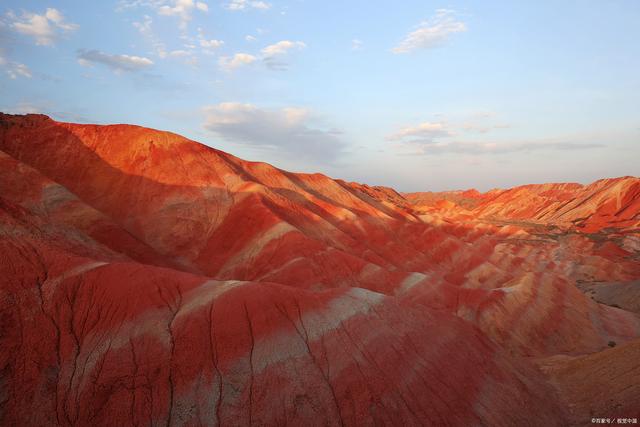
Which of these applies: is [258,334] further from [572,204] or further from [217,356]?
[572,204]

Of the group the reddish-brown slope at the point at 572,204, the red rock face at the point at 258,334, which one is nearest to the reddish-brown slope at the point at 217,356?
the red rock face at the point at 258,334

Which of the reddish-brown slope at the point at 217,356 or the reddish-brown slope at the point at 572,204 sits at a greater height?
the reddish-brown slope at the point at 572,204

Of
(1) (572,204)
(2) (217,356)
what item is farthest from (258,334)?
(1) (572,204)

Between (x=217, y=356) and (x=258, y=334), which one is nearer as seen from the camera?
(x=217, y=356)

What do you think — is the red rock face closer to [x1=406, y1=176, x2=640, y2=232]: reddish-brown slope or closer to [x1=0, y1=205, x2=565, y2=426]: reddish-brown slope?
[x1=0, y1=205, x2=565, y2=426]: reddish-brown slope

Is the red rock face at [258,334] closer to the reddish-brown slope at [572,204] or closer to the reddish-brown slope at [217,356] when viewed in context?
the reddish-brown slope at [217,356]

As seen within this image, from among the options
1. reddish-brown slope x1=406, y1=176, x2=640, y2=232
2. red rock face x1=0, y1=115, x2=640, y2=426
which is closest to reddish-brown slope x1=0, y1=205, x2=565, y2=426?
red rock face x1=0, y1=115, x2=640, y2=426

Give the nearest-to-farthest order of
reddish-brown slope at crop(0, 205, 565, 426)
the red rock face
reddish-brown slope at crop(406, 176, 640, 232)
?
reddish-brown slope at crop(0, 205, 565, 426)
the red rock face
reddish-brown slope at crop(406, 176, 640, 232)

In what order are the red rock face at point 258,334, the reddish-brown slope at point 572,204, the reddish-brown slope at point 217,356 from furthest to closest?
1. the reddish-brown slope at point 572,204
2. the red rock face at point 258,334
3. the reddish-brown slope at point 217,356

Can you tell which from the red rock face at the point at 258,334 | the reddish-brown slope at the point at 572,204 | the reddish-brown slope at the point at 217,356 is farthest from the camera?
the reddish-brown slope at the point at 572,204

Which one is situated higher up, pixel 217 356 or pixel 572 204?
pixel 572 204

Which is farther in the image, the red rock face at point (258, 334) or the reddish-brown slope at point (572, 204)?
the reddish-brown slope at point (572, 204)

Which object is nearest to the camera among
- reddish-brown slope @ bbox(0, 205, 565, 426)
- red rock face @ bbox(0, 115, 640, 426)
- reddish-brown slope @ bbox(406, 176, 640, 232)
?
reddish-brown slope @ bbox(0, 205, 565, 426)
